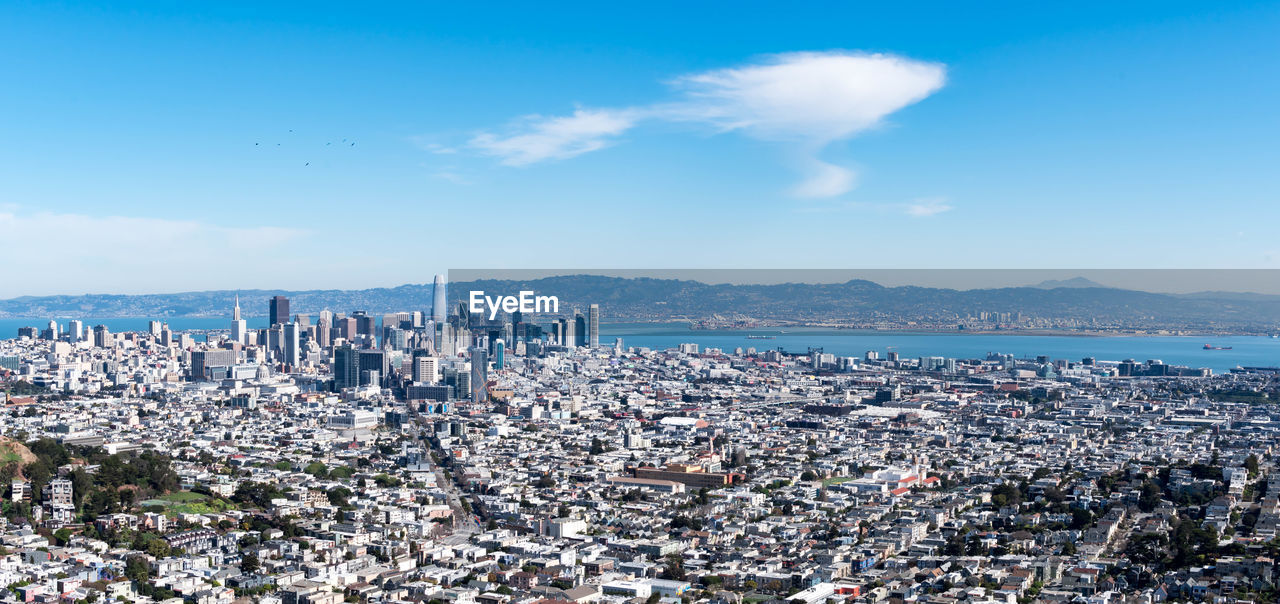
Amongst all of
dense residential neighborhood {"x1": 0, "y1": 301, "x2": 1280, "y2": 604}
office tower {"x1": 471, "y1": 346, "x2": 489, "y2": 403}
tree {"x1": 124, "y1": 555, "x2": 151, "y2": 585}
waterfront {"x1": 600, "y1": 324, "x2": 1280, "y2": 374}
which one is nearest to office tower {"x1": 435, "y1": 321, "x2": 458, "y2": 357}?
dense residential neighborhood {"x1": 0, "y1": 301, "x2": 1280, "y2": 604}

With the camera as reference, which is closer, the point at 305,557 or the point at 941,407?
the point at 305,557

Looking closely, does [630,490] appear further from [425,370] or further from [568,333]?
[568,333]

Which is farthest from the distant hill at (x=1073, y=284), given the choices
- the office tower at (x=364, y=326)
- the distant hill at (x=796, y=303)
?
the office tower at (x=364, y=326)

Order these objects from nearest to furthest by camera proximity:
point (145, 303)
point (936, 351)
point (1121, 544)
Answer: point (1121, 544), point (936, 351), point (145, 303)

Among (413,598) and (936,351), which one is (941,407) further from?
(936,351)

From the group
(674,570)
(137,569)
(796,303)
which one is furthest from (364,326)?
(674,570)

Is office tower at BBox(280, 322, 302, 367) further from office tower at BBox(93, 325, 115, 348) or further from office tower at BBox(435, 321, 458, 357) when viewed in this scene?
office tower at BBox(93, 325, 115, 348)

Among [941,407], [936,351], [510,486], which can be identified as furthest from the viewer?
[936,351]

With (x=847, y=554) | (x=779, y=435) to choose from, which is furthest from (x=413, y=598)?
(x=779, y=435)

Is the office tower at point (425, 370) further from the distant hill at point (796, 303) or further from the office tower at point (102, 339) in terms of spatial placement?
the distant hill at point (796, 303)
